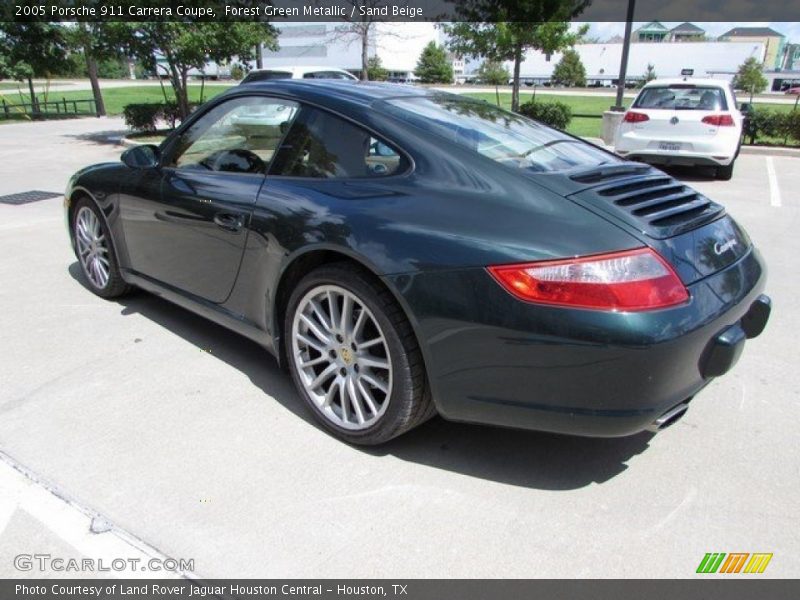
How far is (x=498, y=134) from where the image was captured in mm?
3033

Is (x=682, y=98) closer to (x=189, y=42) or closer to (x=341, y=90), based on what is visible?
(x=341, y=90)

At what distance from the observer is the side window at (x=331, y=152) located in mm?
2736

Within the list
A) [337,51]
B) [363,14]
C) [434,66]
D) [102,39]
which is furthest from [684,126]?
[337,51]

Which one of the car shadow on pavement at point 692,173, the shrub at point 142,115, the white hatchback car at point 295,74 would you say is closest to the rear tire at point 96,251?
the white hatchback car at point 295,74

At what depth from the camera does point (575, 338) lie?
84.7 inches

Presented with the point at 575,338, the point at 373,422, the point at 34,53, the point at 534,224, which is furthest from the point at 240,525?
the point at 34,53

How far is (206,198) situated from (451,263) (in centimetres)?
160

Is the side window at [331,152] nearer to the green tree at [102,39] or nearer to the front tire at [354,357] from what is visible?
the front tire at [354,357]

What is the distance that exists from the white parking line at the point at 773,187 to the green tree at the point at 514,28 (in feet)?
23.4

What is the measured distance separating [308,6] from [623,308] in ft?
62.4

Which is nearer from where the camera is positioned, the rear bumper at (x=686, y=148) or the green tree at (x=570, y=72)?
the rear bumper at (x=686, y=148)

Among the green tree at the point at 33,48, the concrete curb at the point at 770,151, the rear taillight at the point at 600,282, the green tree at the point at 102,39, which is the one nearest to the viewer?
the rear taillight at the point at 600,282

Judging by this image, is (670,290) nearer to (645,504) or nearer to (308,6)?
(645,504)
